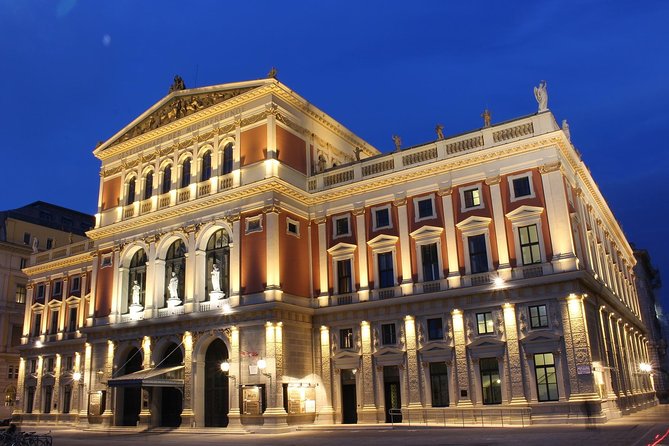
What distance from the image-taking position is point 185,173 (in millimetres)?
43375

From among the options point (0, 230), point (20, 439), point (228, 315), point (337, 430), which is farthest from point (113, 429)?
point (0, 230)

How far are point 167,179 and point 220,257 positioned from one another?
8529 millimetres

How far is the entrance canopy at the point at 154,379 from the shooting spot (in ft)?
119

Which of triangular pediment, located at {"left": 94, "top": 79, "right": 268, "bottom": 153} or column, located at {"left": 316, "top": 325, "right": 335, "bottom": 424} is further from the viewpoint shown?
triangular pediment, located at {"left": 94, "top": 79, "right": 268, "bottom": 153}

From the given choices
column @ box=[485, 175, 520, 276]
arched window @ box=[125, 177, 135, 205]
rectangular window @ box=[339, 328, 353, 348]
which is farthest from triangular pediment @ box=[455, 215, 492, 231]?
arched window @ box=[125, 177, 135, 205]

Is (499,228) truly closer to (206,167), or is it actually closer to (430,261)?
(430,261)

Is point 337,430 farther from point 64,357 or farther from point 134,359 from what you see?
point 64,357

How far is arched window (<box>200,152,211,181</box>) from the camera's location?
42.0 meters

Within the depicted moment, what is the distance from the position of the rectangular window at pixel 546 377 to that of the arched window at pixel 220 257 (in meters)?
19.1

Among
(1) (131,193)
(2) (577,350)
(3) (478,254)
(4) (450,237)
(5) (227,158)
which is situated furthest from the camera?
(1) (131,193)

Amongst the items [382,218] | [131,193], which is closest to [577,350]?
[382,218]

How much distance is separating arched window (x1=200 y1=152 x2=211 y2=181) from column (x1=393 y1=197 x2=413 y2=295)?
13.4 metres

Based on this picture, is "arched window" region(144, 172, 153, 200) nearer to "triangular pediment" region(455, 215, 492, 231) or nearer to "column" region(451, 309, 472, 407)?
"triangular pediment" region(455, 215, 492, 231)

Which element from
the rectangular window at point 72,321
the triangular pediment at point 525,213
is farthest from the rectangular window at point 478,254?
the rectangular window at point 72,321
